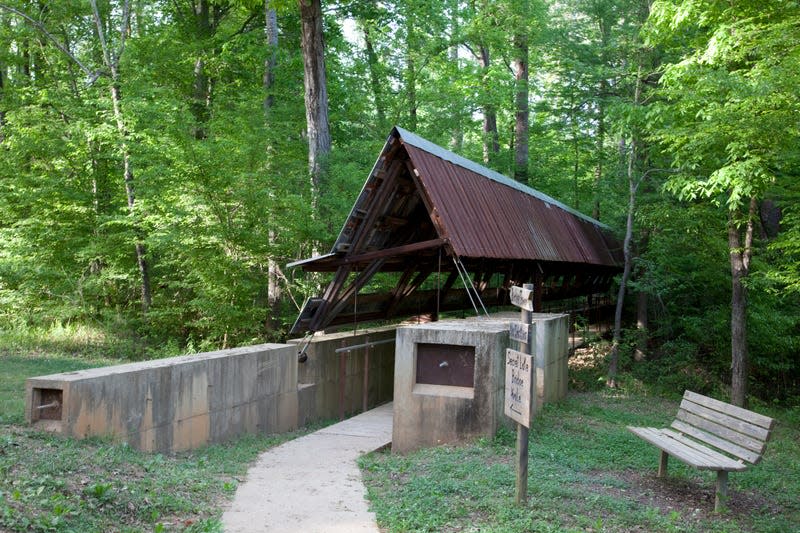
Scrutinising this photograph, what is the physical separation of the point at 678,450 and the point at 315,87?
12.4 m

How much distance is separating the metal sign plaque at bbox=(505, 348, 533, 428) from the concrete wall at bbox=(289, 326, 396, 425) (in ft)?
17.9

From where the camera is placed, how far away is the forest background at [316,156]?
37.7ft

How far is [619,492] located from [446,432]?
2.19m

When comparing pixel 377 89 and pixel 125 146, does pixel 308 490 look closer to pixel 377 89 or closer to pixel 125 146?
pixel 125 146

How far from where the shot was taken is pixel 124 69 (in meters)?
17.0

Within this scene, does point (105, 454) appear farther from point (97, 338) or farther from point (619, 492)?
point (97, 338)

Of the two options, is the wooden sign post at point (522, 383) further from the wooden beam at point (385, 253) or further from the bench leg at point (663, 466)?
the wooden beam at point (385, 253)

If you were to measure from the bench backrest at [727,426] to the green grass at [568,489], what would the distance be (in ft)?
1.81

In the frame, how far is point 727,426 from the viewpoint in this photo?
6.86 metres

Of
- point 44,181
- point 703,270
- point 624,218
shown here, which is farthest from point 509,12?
point 44,181

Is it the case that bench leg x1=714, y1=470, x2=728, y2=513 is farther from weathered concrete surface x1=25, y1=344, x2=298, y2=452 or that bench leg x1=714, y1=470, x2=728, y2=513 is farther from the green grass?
weathered concrete surface x1=25, y1=344, x2=298, y2=452

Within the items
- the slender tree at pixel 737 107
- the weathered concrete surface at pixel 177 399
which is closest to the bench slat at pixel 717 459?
the slender tree at pixel 737 107

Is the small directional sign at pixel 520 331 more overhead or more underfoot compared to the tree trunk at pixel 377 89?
more underfoot

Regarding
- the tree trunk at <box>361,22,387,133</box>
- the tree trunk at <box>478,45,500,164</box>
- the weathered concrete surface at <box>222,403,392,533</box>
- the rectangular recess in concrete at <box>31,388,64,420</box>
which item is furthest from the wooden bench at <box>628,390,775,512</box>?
the tree trunk at <box>478,45,500,164</box>
